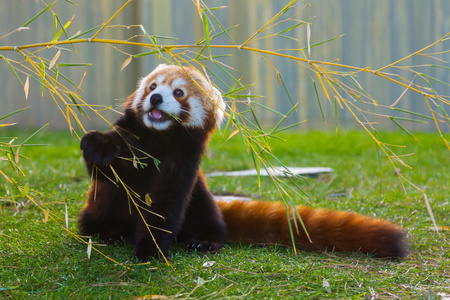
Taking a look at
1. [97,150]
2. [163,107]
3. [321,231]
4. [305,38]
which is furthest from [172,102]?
[305,38]

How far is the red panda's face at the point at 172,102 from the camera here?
252 cm

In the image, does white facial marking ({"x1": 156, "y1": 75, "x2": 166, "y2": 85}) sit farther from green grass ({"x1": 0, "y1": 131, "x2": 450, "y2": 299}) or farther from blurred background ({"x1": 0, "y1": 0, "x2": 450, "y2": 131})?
blurred background ({"x1": 0, "y1": 0, "x2": 450, "y2": 131})

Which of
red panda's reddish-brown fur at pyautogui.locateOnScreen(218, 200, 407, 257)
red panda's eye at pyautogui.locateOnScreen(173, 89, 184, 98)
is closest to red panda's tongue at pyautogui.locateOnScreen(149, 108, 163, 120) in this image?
red panda's eye at pyautogui.locateOnScreen(173, 89, 184, 98)

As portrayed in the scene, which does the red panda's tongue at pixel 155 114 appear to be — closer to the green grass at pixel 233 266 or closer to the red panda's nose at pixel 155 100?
the red panda's nose at pixel 155 100

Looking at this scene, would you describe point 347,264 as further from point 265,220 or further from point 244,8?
point 244,8

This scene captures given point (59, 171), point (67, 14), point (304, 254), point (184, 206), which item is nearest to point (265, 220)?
point (304, 254)

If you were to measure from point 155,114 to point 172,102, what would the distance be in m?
0.10

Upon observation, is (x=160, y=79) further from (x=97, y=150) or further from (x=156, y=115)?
(x=97, y=150)

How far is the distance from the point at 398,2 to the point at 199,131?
26.3ft

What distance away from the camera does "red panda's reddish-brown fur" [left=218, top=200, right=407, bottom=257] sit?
8.64 ft

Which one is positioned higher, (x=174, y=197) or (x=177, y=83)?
(x=177, y=83)

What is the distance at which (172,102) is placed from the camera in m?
2.55

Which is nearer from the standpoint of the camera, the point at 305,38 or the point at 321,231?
the point at 321,231

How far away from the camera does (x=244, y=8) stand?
9516mm
